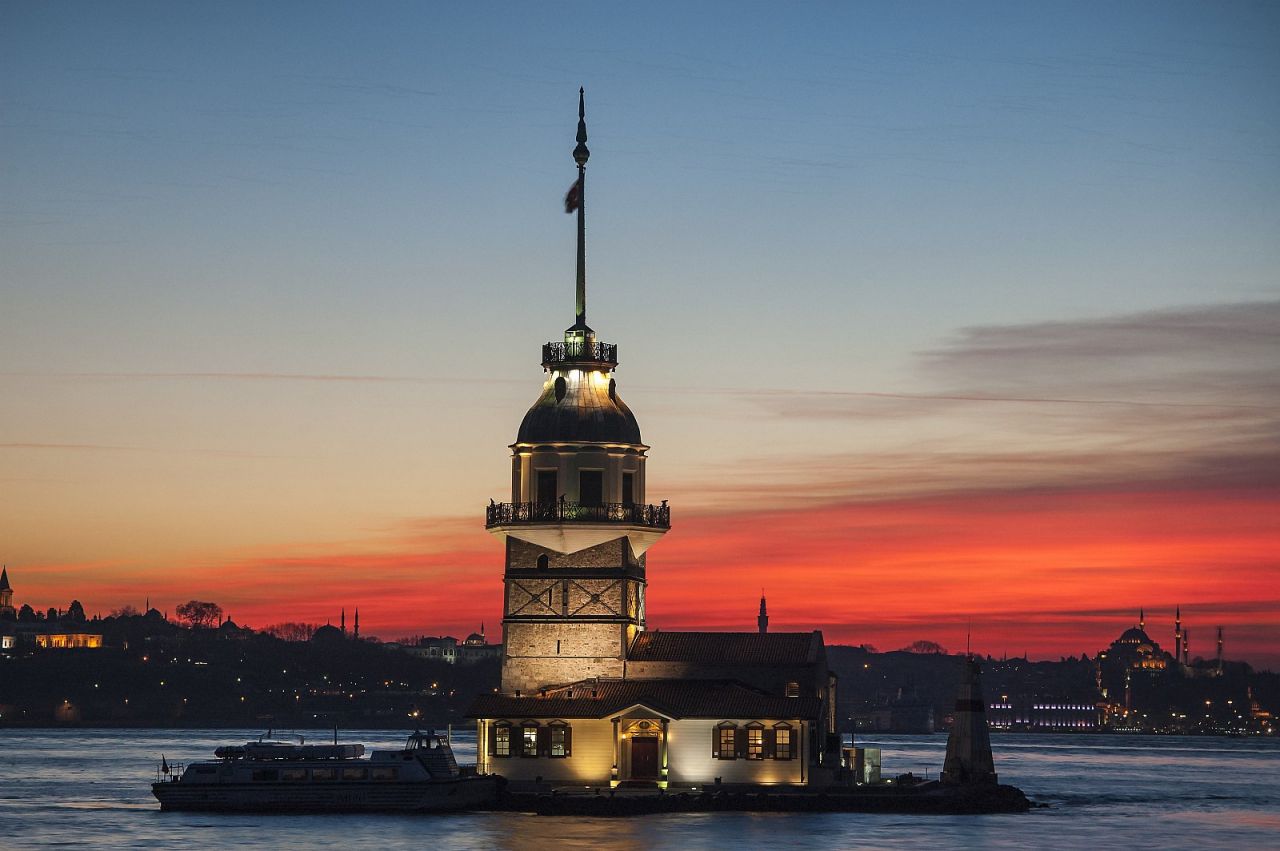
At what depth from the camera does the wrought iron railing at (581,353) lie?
78.4m

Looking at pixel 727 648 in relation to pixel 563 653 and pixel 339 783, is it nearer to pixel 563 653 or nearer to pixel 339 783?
pixel 563 653

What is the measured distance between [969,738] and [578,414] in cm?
1794

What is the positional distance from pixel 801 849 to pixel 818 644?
16301 mm

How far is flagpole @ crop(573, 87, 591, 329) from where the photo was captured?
79.8m

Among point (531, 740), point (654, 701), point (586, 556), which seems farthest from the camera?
point (586, 556)

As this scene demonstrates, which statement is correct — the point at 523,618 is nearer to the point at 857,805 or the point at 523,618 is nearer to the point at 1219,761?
the point at 857,805

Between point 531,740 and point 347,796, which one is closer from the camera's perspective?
point 347,796

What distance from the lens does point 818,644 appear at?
255 ft

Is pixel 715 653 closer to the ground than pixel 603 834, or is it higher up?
higher up

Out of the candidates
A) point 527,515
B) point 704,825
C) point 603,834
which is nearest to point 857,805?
point 704,825

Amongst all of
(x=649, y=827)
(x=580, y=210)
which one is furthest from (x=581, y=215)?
(x=649, y=827)

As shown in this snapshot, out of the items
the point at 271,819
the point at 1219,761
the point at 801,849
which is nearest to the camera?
the point at 801,849

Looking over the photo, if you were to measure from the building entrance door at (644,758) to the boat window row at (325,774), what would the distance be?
319 inches

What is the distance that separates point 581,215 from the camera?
80.5 m
